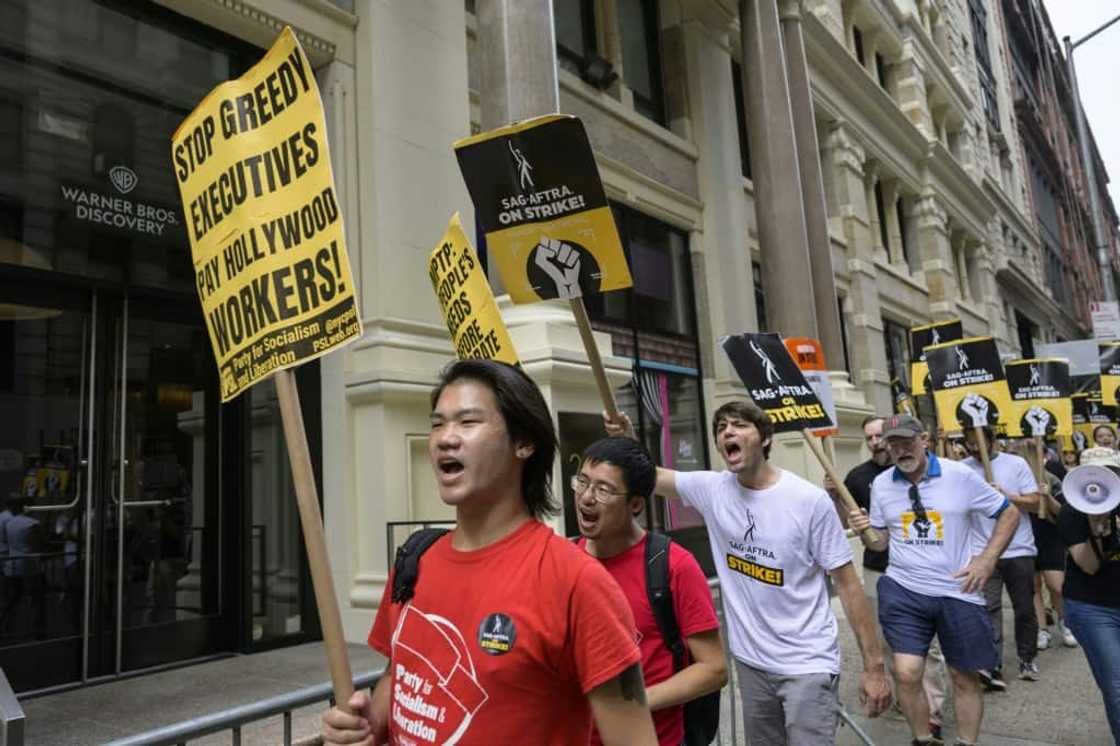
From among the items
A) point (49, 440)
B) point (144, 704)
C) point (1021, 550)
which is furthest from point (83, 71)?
point (1021, 550)

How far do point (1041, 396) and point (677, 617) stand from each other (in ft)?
31.6

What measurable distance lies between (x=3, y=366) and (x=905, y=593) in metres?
6.32

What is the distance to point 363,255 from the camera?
7.75m

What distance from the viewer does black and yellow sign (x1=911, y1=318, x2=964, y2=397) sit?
37.8 ft

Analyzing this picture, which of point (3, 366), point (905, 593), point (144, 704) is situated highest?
point (3, 366)

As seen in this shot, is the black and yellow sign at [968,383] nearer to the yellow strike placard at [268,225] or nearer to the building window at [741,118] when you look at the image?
the building window at [741,118]

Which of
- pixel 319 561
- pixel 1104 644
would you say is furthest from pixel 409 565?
pixel 1104 644

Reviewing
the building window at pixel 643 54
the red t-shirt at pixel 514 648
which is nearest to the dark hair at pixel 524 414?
the red t-shirt at pixel 514 648

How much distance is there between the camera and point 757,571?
3951 mm

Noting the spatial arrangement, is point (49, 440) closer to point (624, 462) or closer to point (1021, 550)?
point (624, 462)

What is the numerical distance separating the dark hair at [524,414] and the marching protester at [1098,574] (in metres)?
3.64

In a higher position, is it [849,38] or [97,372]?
[849,38]

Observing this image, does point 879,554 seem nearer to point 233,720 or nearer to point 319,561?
point 233,720

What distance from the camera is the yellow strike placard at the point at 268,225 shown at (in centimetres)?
230
